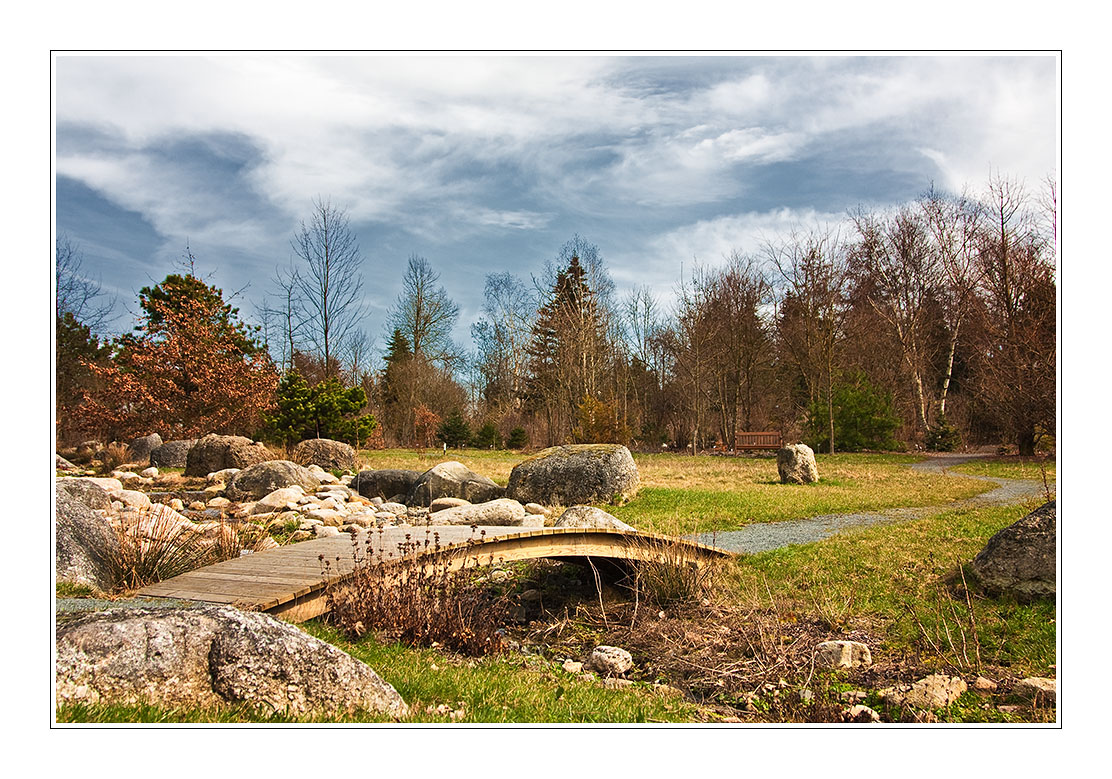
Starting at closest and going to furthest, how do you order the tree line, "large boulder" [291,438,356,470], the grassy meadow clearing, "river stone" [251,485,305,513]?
the grassy meadow clearing → "river stone" [251,485,305,513] → the tree line → "large boulder" [291,438,356,470]

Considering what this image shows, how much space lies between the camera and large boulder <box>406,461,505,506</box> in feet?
40.4

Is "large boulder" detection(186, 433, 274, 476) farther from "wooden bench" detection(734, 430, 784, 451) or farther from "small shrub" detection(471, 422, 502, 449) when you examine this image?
"wooden bench" detection(734, 430, 784, 451)

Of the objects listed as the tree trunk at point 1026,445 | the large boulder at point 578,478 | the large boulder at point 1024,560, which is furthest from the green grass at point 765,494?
the large boulder at point 1024,560

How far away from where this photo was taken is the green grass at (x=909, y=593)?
16.2ft

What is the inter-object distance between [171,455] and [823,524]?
487 inches

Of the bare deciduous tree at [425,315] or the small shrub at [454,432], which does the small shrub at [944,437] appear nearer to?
the small shrub at [454,432]

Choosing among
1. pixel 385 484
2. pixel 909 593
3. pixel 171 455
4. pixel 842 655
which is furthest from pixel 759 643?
pixel 171 455

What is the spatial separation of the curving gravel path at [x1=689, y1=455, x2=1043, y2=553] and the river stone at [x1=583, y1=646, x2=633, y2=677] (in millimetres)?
2431

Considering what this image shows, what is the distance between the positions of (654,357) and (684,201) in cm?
2103

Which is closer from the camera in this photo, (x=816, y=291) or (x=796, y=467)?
(x=796, y=467)

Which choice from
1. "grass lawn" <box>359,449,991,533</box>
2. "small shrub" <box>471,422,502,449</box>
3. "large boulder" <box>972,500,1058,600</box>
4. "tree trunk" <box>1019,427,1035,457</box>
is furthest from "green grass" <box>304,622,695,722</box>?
"small shrub" <box>471,422,502,449</box>

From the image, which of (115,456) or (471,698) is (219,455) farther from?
(471,698)

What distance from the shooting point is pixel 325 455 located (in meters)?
15.7
